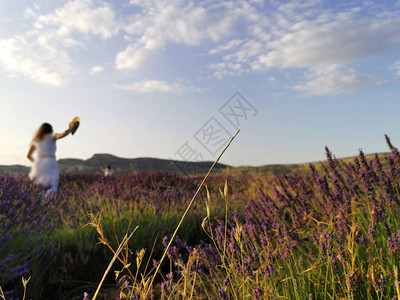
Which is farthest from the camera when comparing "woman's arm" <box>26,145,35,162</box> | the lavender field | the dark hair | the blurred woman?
"woman's arm" <box>26,145,35,162</box>

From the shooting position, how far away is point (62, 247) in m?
3.50

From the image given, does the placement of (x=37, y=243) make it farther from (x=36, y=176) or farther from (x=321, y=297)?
(x=36, y=176)

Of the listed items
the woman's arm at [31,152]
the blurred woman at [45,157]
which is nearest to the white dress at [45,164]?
the blurred woman at [45,157]

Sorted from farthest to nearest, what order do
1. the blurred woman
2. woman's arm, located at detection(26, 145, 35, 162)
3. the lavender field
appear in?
woman's arm, located at detection(26, 145, 35, 162) < the blurred woman < the lavender field

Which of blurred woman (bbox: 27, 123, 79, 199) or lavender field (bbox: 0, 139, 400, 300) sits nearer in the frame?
lavender field (bbox: 0, 139, 400, 300)

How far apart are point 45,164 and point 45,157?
17cm

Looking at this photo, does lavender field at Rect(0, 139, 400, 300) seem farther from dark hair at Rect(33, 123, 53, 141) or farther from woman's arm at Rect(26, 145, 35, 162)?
woman's arm at Rect(26, 145, 35, 162)

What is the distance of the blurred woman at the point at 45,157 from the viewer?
7.20m

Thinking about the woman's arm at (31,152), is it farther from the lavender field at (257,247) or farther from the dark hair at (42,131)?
the lavender field at (257,247)

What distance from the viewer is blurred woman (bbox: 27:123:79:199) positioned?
7.20m

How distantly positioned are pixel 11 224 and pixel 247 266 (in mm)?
2718

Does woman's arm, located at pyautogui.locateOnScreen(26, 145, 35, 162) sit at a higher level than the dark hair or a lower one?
lower

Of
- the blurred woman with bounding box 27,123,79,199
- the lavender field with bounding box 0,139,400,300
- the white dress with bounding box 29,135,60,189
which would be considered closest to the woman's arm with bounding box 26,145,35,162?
the blurred woman with bounding box 27,123,79,199

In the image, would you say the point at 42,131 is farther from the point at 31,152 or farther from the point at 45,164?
the point at 45,164
